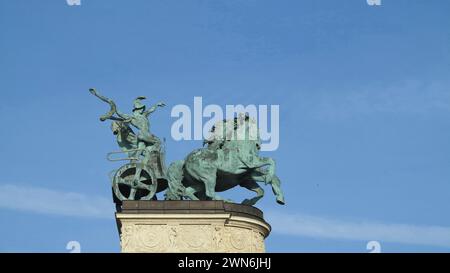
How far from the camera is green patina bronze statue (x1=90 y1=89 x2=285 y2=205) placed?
44.0 meters

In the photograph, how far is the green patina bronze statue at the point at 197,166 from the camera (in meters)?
44.0

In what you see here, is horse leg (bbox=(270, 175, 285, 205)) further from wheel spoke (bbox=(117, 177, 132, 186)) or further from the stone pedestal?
wheel spoke (bbox=(117, 177, 132, 186))

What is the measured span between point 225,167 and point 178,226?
3.07 m

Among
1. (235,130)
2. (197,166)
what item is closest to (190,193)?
(197,166)

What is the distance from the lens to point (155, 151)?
44.4 meters

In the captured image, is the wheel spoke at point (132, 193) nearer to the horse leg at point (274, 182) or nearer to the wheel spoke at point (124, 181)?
the wheel spoke at point (124, 181)

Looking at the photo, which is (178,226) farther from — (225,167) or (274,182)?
(274,182)

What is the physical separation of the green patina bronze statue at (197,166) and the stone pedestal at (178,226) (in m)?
0.93

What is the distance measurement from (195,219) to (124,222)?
2.64 m

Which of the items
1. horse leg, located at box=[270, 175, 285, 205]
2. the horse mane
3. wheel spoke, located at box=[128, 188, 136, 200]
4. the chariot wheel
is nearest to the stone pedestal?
wheel spoke, located at box=[128, 188, 136, 200]
